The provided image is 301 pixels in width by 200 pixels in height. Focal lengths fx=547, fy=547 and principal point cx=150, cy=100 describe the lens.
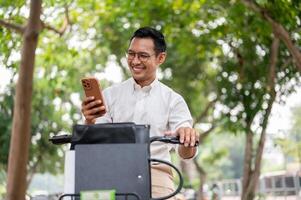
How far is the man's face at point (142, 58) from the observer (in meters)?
2.57

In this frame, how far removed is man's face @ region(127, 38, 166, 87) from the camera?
257cm

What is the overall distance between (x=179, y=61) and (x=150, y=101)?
11.8m

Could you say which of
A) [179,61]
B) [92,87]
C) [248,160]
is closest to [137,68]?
[92,87]

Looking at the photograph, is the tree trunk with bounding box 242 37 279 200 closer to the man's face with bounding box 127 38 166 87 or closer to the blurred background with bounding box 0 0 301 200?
the blurred background with bounding box 0 0 301 200

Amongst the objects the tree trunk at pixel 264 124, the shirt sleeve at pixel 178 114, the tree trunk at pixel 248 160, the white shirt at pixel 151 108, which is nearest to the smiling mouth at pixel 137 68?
the white shirt at pixel 151 108

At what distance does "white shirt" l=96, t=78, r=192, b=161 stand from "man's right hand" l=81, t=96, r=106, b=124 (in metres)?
0.29

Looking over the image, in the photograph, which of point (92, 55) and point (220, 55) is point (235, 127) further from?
point (92, 55)

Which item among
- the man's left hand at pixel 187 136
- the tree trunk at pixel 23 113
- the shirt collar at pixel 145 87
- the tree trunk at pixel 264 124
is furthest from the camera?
the tree trunk at pixel 264 124

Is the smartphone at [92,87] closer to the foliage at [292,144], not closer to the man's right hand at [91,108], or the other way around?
the man's right hand at [91,108]

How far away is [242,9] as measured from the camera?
902 cm

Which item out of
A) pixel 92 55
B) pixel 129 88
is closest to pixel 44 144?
pixel 92 55

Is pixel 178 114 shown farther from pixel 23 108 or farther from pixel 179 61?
pixel 179 61

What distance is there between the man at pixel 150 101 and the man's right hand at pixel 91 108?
21 cm

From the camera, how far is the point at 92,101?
226cm
